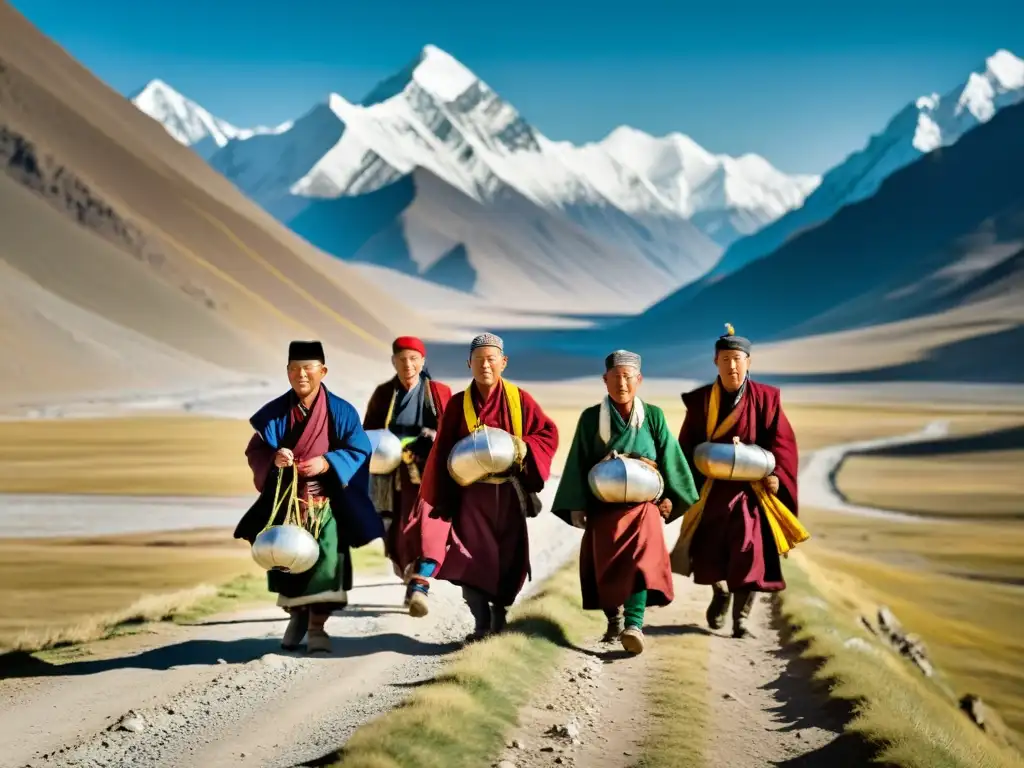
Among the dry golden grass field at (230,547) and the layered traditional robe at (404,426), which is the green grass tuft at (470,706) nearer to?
the layered traditional robe at (404,426)

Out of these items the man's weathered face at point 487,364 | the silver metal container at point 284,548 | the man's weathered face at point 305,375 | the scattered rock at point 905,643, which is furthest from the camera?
the scattered rock at point 905,643

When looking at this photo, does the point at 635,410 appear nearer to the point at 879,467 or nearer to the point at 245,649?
the point at 245,649

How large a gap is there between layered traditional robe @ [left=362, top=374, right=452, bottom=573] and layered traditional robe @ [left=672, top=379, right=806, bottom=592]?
2032mm

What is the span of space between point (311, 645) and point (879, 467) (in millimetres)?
33474

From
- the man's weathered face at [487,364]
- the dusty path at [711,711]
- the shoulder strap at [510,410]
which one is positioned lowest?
the dusty path at [711,711]

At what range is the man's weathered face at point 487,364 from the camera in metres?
8.84

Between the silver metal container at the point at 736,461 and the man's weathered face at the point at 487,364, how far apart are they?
168 centimetres

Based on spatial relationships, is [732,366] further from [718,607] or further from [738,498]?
[718,607]

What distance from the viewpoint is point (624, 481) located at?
28.0 ft

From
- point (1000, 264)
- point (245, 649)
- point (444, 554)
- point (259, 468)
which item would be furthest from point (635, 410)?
point (1000, 264)

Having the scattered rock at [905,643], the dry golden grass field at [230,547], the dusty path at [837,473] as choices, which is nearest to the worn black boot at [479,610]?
the dry golden grass field at [230,547]

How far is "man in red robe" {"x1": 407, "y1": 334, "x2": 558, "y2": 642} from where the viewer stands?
8906mm

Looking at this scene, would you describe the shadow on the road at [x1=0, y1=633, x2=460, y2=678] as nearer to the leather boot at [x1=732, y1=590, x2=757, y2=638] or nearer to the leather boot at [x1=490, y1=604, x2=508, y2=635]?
the leather boot at [x1=490, y1=604, x2=508, y2=635]

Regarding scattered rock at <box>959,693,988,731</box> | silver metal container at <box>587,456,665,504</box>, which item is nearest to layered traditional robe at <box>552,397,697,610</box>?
silver metal container at <box>587,456,665,504</box>
